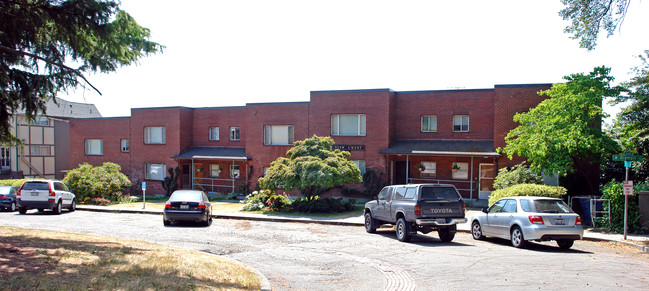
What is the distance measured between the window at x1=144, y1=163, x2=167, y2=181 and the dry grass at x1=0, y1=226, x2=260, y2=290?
25.0 m

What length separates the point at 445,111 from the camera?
92.9ft

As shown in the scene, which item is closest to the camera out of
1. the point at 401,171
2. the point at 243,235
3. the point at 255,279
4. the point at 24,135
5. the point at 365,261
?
the point at 255,279

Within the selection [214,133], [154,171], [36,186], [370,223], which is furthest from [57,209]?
[370,223]

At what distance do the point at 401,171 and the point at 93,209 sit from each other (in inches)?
695

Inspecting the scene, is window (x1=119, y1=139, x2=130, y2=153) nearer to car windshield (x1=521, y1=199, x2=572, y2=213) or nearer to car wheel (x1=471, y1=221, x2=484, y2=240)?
car wheel (x1=471, y1=221, x2=484, y2=240)

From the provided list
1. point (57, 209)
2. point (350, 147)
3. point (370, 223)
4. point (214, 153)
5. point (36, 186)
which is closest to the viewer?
point (370, 223)

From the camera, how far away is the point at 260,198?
2552 centimetres

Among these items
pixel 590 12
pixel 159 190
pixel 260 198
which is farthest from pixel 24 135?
pixel 590 12

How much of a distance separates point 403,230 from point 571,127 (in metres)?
9.21

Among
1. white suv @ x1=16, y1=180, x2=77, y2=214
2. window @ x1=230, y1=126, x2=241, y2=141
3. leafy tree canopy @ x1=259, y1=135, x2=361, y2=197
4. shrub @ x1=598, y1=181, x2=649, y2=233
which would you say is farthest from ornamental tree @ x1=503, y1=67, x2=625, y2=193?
white suv @ x1=16, y1=180, x2=77, y2=214

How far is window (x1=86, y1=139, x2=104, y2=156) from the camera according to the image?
39281mm

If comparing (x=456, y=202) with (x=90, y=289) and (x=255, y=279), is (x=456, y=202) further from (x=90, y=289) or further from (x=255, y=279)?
(x=90, y=289)

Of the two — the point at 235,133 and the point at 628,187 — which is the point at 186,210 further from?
the point at 235,133

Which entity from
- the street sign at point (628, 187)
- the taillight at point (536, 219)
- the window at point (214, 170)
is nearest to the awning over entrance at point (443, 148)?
the street sign at point (628, 187)
